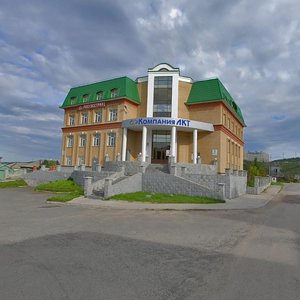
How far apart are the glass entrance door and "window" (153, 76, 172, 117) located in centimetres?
272

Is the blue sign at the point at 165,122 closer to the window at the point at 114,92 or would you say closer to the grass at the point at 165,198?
the window at the point at 114,92

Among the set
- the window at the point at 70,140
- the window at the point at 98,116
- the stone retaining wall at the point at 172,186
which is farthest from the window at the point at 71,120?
the stone retaining wall at the point at 172,186

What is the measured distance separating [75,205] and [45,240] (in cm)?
924

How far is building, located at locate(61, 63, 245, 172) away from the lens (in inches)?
1400

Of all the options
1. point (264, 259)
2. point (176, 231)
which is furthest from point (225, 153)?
point (264, 259)

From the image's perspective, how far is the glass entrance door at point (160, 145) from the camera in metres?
36.5

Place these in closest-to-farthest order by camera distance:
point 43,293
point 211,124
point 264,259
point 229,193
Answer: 1. point 43,293
2. point 264,259
3. point 229,193
4. point 211,124

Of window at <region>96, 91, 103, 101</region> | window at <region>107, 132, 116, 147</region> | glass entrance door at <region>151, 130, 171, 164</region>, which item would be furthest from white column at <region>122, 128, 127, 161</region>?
window at <region>96, 91, 103, 101</region>

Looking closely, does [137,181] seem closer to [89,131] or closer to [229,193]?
[229,193]

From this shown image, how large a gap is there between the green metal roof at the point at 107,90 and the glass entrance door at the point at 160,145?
584 cm

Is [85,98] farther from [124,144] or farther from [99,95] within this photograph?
[124,144]

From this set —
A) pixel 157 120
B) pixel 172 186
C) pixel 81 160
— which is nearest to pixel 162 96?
pixel 157 120

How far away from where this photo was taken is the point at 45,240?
8312 mm

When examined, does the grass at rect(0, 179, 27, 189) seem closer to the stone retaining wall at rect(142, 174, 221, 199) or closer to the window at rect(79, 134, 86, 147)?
the window at rect(79, 134, 86, 147)
